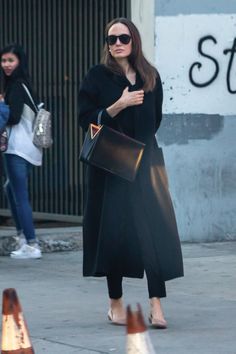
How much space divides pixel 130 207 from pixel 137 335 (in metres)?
2.43

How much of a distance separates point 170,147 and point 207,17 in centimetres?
128

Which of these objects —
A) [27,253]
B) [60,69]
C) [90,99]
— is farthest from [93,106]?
[60,69]

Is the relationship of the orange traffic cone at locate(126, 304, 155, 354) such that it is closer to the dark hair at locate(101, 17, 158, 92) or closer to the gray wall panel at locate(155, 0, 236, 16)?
the dark hair at locate(101, 17, 158, 92)

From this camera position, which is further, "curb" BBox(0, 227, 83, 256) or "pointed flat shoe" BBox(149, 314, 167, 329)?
"curb" BBox(0, 227, 83, 256)

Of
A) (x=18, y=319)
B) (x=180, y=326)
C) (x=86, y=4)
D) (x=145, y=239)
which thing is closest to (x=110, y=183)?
(x=145, y=239)

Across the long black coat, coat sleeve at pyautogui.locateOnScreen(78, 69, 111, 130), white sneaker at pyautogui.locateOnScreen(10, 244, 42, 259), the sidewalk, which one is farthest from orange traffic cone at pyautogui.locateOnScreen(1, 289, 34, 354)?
white sneaker at pyautogui.locateOnScreen(10, 244, 42, 259)

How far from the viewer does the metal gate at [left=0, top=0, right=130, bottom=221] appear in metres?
11.8

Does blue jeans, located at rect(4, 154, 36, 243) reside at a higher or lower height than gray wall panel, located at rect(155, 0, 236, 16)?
lower

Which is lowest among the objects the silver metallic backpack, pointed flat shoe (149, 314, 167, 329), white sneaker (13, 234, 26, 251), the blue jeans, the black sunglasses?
white sneaker (13, 234, 26, 251)

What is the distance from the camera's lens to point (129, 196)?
7105mm

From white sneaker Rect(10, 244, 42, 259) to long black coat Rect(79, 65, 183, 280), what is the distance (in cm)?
296

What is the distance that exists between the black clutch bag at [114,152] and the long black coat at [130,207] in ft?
0.45

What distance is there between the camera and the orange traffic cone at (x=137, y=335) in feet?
15.3

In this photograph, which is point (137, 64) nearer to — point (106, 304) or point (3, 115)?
point (106, 304)
